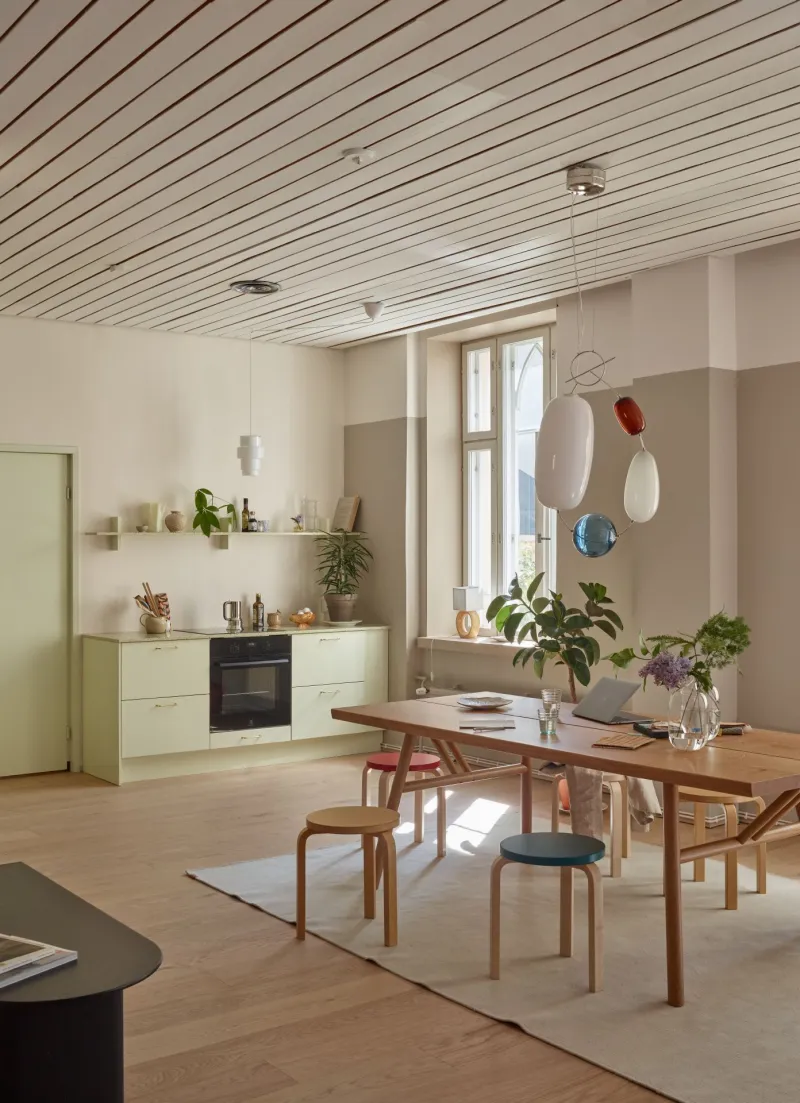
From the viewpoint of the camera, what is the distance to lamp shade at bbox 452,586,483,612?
7375mm

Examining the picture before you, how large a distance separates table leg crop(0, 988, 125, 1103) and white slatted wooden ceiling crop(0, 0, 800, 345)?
2.39m

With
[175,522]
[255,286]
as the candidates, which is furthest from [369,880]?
[175,522]

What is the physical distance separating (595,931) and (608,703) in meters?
1.03

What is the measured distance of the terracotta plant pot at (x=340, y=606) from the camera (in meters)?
7.68

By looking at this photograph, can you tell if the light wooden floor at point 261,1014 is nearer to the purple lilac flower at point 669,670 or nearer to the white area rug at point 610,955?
the white area rug at point 610,955

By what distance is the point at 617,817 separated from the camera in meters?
4.73

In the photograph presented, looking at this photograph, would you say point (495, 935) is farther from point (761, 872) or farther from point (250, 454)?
point (250, 454)

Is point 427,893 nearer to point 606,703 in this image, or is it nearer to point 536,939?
point 536,939

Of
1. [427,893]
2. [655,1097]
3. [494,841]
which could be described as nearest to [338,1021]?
[655,1097]

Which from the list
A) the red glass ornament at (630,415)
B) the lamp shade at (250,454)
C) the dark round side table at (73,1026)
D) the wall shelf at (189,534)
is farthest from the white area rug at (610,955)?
the lamp shade at (250,454)

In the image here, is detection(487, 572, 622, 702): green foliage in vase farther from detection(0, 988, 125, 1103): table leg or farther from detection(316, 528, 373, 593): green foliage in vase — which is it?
detection(0, 988, 125, 1103): table leg

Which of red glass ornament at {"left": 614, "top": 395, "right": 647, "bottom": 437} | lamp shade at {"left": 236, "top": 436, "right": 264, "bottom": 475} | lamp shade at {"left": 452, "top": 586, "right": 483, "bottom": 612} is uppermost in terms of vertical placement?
lamp shade at {"left": 236, "top": 436, "right": 264, "bottom": 475}

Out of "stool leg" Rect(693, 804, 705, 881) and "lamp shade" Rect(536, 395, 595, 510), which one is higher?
"lamp shade" Rect(536, 395, 595, 510)

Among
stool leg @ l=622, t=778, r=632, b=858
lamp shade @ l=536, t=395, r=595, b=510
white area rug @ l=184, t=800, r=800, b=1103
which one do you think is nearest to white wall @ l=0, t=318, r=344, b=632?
white area rug @ l=184, t=800, r=800, b=1103
